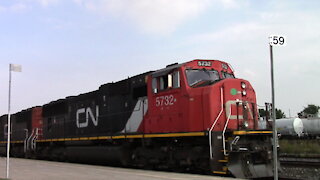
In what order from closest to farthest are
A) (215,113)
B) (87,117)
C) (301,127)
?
(215,113), (87,117), (301,127)

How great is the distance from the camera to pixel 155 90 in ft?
43.6

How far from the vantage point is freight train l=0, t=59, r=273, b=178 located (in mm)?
10922

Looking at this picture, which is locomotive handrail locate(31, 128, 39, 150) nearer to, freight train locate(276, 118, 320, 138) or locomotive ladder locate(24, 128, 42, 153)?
locomotive ladder locate(24, 128, 42, 153)

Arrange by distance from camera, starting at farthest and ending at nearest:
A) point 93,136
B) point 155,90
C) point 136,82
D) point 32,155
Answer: point 32,155 → point 93,136 → point 136,82 → point 155,90

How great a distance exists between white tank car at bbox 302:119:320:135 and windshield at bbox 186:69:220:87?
2338cm

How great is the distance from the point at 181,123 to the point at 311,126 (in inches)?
964

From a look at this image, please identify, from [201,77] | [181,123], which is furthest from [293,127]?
[181,123]

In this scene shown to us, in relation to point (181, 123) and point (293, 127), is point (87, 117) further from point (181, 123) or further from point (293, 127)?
point (293, 127)

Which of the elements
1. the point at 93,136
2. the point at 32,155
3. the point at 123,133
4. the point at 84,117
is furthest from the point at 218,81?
the point at 32,155

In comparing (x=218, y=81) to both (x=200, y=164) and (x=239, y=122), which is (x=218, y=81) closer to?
(x=239, y=122)

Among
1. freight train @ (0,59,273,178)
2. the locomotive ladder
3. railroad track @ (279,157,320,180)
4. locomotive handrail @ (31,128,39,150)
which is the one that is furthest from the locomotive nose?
locomotive handrail @ (31,128,39,150)

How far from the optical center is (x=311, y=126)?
107ft

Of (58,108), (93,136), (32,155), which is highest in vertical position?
(58,108)

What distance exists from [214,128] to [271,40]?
6006 millimetres
